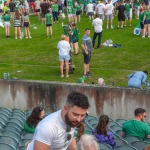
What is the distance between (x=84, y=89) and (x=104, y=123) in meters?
5.09

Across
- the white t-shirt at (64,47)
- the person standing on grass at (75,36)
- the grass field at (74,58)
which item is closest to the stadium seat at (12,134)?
the white t-shirt at (64,47)

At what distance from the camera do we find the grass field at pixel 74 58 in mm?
16688

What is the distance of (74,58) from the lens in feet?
63.4

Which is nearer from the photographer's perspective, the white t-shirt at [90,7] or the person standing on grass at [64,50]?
the person standing on grass at [64,50]

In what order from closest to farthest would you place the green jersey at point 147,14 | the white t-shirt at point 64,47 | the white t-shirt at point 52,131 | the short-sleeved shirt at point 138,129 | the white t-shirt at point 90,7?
the white t-shirt at point 52,131 → the short-sleeved shirt at point 138,129 → the white t-shirt at point 64,47 → the green jersey at point 147,14 → the white t-shirt at point 90,7

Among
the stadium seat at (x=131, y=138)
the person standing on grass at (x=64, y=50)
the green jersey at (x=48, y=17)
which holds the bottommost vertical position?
the stadium seat at (x=131, y=138)

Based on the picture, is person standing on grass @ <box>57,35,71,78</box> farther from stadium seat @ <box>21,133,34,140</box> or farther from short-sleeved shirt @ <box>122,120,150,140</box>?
stadium seat @ <box>21,133,34,140</box>

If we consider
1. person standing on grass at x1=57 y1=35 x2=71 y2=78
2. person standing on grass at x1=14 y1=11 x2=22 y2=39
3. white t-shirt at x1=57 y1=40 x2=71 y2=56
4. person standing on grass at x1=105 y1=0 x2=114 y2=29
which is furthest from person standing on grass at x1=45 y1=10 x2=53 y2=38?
white t-shirt at x1=57 y1=40 x2=71 y2=56

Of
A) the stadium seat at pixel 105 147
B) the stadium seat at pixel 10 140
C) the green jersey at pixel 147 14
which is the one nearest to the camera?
the stadium seat at pixel 10 140

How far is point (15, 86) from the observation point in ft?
46.6

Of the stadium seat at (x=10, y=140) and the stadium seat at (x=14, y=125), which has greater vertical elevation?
the stadium seat at (x=10, y=140)

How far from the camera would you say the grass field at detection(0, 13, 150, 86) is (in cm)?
1669

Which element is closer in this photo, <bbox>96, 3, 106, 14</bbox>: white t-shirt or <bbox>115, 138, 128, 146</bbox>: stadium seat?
<bbox>115, 138, 128, 146</bbox>: stadium seat

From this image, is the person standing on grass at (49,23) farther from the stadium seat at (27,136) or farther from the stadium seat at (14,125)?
the stadium seat at (27,136)
